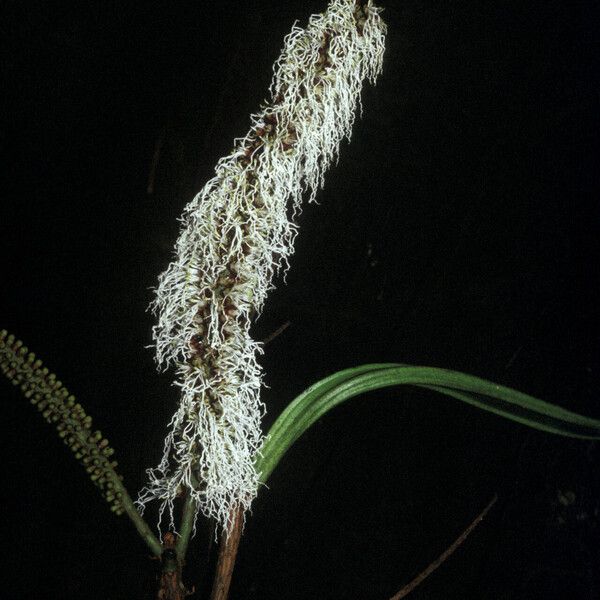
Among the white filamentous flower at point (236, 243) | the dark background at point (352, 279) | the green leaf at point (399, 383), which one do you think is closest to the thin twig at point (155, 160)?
the dark background at point (352, 279)

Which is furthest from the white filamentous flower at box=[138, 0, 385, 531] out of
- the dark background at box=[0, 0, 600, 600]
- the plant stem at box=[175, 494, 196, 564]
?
the dark background at box=[0, 0, 600, 600]

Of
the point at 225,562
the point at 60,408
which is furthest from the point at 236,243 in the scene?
the point at 225,562

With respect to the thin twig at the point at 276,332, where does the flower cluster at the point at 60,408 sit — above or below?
below

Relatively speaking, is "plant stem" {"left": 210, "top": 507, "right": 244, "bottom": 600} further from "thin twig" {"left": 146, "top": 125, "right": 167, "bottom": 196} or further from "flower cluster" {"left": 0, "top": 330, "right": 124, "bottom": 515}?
"thin twig" {"left": 146, "top": 125, "right": 167, "bottom": 196}

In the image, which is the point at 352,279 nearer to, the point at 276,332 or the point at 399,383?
the point at 276,332

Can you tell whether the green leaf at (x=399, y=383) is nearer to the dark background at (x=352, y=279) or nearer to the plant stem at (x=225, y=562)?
the plant stem at (x=225, y=562)
